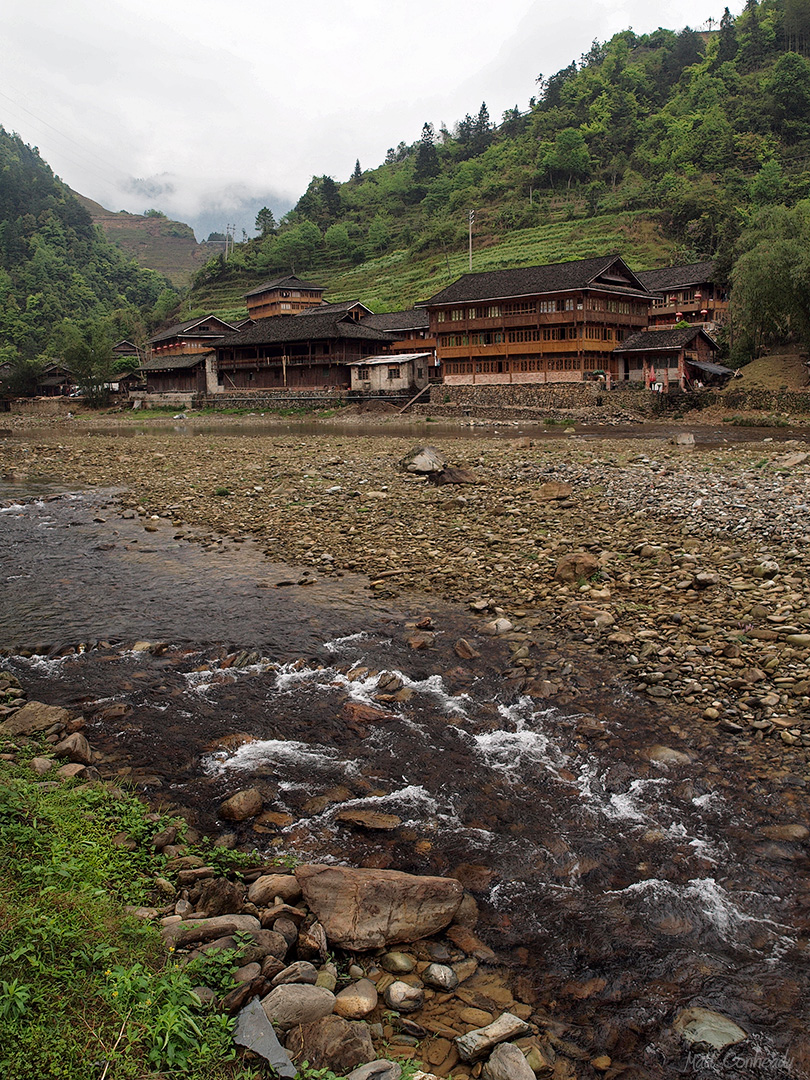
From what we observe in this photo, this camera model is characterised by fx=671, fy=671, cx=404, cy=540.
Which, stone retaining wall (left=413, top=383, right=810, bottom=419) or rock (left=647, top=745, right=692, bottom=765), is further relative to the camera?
stone retaining wall (left=413, top=383, right=810, bottom=419)

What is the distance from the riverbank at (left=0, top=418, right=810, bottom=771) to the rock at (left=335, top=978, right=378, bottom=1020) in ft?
14.6

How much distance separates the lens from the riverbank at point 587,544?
8148 mm

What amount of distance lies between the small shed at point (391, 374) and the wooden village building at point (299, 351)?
7.80 ft

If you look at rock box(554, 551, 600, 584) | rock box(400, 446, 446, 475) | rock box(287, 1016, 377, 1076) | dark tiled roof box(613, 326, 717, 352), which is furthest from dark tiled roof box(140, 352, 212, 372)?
rock box(287, 1016, 377, 1076)

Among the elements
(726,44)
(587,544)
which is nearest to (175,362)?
(587,544)

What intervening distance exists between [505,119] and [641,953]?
192 m

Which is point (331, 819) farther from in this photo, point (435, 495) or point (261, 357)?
point (261, 357)

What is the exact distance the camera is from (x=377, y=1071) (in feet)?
11.0

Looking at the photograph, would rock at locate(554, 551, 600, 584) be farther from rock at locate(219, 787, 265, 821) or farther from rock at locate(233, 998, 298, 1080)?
rock at locate(233, 998, 298, 1080)

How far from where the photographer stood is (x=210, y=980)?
3.74 meters

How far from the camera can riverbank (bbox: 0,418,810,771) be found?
26.7 feet

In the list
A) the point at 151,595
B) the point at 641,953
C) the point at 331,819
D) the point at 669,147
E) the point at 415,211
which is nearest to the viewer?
the point at 641,953

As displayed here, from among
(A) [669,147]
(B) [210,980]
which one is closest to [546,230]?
(A) [669,147]

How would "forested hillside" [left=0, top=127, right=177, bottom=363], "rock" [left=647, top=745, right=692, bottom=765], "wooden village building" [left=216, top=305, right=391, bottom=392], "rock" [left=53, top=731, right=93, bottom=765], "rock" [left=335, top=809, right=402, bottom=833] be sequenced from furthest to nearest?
"forested hillside" [left=0, top=127, right=177, bottom=363] → "wooden village building" [left=216, top=305, right=391, bottom=392] → "rock" [left=647, top=745, right=692, bottom=765] → "rock" [left=53, top=731, right=93, bottom=765] → "rock" [left=335, top=809, right=402, bottom=833]
